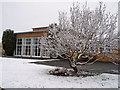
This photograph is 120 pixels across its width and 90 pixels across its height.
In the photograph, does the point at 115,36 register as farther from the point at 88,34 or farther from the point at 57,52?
the point at 57,52

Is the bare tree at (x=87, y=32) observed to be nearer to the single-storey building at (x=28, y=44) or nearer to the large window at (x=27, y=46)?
the single-storey building at (x=28, y=44)

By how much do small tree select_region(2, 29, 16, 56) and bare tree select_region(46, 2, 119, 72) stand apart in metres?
17.4

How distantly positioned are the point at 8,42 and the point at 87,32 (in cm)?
1912

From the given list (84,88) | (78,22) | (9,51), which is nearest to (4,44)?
(9,51)

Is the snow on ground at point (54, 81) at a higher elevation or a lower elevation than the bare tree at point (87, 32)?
lower

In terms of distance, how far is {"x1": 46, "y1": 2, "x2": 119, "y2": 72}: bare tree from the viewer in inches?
277

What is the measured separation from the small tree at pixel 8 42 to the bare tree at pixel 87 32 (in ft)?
57.1

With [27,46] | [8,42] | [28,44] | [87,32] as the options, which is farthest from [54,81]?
[8,42]

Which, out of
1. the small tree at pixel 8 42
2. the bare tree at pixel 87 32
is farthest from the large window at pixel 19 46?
the bare tree at pixel 87 32

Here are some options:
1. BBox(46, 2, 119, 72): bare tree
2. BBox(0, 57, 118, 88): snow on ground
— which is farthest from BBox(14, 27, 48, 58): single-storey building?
BBox(0, 57, 118, 88): snow on ground

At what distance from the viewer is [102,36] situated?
7.15 meters

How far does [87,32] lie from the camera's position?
23.6 ft

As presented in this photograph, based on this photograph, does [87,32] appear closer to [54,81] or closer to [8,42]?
[54,81]

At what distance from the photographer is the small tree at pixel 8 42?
75.3ft
